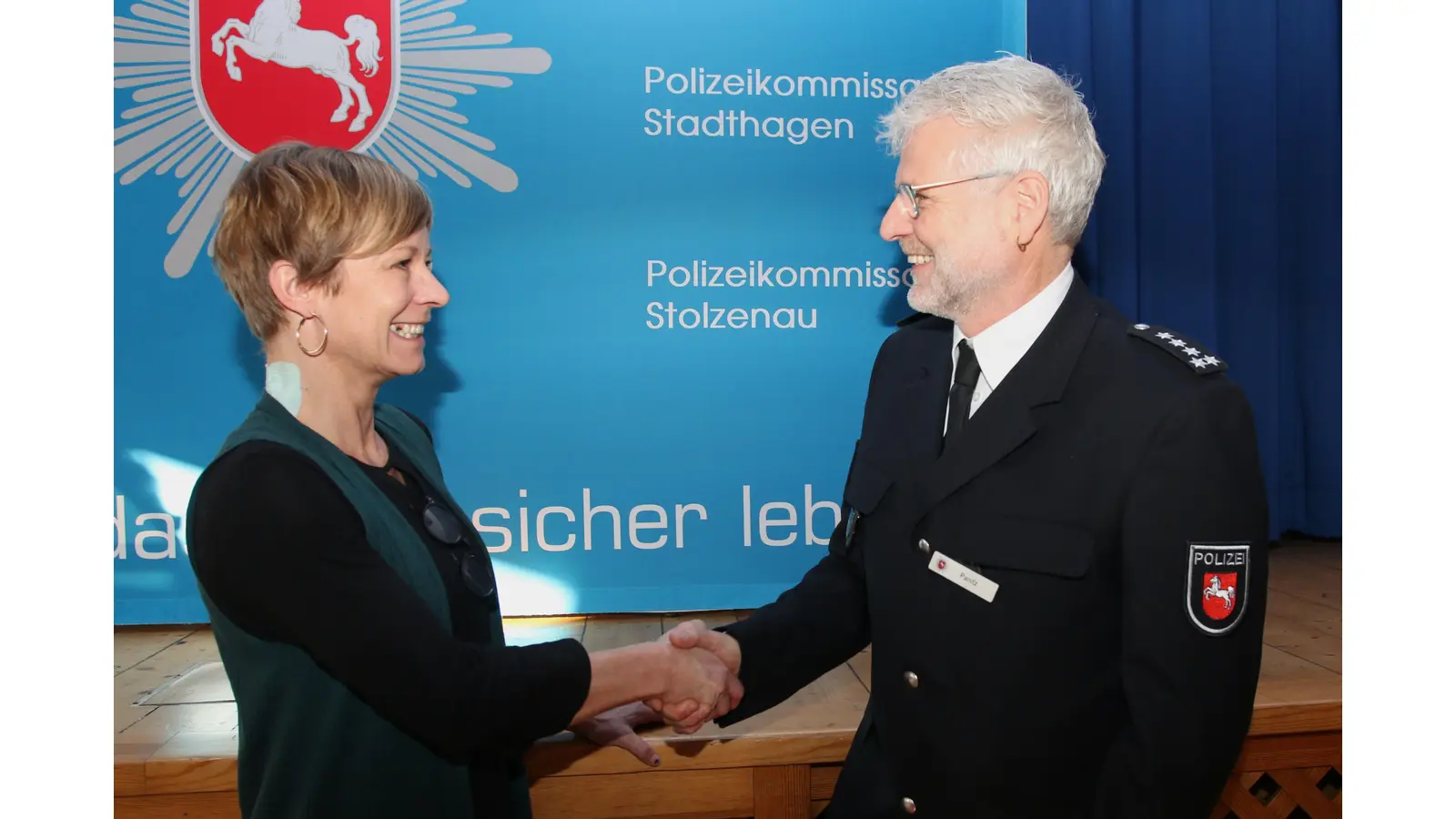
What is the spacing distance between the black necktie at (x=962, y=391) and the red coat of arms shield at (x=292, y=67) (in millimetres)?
2313

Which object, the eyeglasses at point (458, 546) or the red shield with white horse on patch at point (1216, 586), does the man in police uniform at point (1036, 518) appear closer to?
the red shield with white horse on patch at point (1216, 586)

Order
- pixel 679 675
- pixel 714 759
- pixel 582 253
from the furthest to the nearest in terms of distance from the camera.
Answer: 1. pixel 582 253
2. pixel 714 759
3. pixel 679 675

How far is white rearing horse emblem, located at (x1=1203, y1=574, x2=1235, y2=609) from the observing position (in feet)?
3.94

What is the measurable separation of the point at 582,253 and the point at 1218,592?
2362mm

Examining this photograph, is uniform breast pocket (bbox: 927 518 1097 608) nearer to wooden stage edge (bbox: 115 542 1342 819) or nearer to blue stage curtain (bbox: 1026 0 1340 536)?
wooden stage edge (bbox: 115 542 1342 819)

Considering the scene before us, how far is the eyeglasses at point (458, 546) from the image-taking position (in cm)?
150

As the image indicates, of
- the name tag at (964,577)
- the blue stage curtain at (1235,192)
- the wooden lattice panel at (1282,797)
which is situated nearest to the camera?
the name tag at (964,577)

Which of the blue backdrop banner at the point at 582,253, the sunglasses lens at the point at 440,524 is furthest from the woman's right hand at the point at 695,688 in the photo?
the blue backdrop banner at the point at 582,253

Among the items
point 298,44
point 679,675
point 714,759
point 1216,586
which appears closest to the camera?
point 1216,586

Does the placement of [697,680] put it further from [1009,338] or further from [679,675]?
[1009,338]

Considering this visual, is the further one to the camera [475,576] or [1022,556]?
[475,576]

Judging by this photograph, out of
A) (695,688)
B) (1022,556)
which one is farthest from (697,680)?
(1022,556)

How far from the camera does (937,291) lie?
1499 mm

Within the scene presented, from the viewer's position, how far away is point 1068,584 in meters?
1.29
